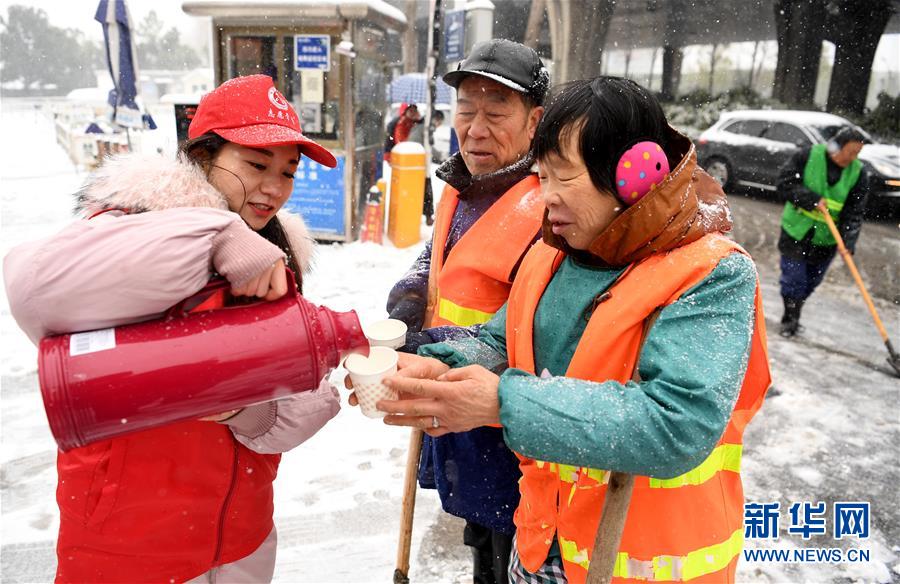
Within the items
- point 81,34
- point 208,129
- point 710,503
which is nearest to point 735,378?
point 710,503

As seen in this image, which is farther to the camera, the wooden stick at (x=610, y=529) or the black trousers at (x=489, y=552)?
the black trousers at (x=489, y=552)

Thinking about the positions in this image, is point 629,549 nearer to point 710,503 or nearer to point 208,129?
point 710,503

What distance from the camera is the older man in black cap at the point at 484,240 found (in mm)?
1929

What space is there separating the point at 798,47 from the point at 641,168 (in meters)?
16.5

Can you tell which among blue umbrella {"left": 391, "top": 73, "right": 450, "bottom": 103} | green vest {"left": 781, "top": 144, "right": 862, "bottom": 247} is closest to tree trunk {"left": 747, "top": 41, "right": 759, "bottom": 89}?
blue umbrella {"left": 391, "top": 73, "right": 450, "bottom": 103}

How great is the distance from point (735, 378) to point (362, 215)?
25.0 ft

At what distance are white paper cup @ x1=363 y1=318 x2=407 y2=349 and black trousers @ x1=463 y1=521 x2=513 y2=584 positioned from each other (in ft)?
2.99

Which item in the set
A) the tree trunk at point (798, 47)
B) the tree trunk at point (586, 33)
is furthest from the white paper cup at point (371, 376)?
the tree trunk at point (798, 47)

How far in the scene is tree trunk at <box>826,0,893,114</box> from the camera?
13.3m

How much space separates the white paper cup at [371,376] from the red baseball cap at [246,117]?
0.64 metres

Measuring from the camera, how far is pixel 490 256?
6.37 feet

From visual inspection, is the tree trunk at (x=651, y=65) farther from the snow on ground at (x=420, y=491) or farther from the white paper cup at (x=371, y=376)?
the white paper cup at (x=371, y=376)

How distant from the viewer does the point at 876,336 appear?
20.0 ft

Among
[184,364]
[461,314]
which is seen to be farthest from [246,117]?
[461,314]
